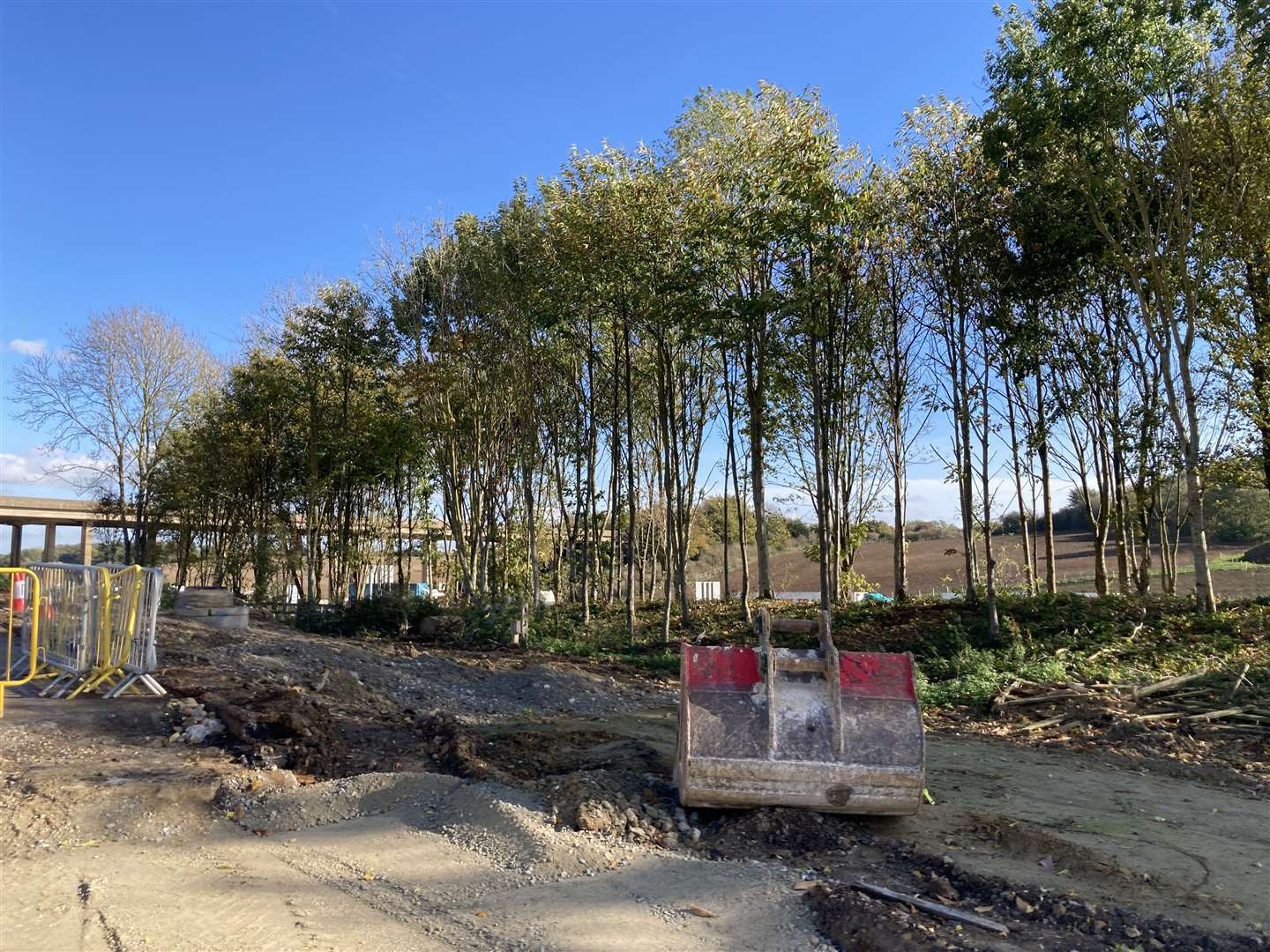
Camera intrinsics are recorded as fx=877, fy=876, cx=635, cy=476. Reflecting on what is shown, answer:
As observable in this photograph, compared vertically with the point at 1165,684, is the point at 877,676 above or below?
above

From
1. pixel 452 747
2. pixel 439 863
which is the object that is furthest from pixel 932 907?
pixel 452 747

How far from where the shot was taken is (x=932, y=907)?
3.93m

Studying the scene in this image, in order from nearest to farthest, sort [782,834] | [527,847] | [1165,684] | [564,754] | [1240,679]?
[527,847]
[782,834]
[564,754]
[1240,679]
[1165,684]

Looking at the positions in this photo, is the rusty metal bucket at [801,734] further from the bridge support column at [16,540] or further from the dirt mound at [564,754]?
the bridge support column at [16,540]

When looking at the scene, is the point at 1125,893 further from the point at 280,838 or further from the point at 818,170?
the point at 818,170

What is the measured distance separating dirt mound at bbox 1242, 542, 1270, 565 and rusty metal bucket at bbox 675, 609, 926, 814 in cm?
3575

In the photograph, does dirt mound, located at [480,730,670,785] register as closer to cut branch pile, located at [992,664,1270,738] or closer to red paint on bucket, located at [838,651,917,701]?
red paint on bucket, located at [838,651,917,701]

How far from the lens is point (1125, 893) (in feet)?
14.4

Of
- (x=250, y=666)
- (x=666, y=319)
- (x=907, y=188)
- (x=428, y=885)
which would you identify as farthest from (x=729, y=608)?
(x=428, y=885)

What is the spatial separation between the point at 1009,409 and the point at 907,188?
411 centimetres

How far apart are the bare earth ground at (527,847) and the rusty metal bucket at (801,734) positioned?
202 mm

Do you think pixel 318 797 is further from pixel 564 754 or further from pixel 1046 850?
pixel 1046 850

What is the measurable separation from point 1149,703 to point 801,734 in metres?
6.26

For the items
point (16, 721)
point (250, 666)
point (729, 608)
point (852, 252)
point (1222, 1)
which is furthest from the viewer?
point (729, 608)
